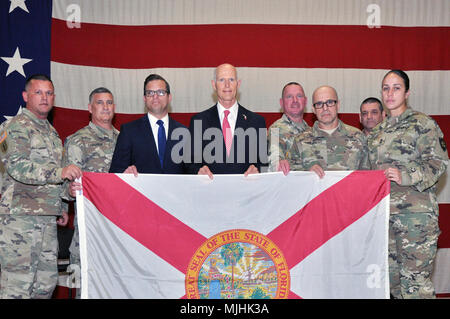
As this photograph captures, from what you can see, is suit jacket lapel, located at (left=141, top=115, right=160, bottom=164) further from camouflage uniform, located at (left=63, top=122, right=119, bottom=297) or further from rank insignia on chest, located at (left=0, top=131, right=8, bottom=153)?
rank insignia on chest, located at (left=0, top=131, right=8, bottom=153)

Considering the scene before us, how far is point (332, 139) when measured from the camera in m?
4.07

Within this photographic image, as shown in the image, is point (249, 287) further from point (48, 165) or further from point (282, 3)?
point (282, 3)

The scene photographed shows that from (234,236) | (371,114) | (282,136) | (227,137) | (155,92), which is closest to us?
(234,236)

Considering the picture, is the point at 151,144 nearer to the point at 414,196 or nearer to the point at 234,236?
the point at 234,236

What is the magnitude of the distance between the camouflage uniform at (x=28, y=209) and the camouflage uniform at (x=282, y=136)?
5.70 feet

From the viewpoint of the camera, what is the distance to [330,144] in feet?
13.3

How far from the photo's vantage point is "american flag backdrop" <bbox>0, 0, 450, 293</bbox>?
5.82m

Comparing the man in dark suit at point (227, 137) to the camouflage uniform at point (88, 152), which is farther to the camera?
the camouflage uniform at point (88, 152)

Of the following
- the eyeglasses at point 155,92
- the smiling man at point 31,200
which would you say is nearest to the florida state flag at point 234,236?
the smiling man at point 31,200

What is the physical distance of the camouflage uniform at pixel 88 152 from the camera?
4316mm

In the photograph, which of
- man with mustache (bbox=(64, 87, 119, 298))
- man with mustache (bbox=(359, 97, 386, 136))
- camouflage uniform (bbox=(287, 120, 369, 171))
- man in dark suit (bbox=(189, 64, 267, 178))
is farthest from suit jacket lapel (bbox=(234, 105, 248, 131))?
man with mustache (bbox=(359, 97, 386, 136))

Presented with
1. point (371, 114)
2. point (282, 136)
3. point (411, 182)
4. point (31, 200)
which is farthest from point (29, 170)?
point (371, 114)

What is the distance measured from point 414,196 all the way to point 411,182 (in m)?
0.21

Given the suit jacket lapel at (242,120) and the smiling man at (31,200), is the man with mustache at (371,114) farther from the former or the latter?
the smiling man at (31,200)
